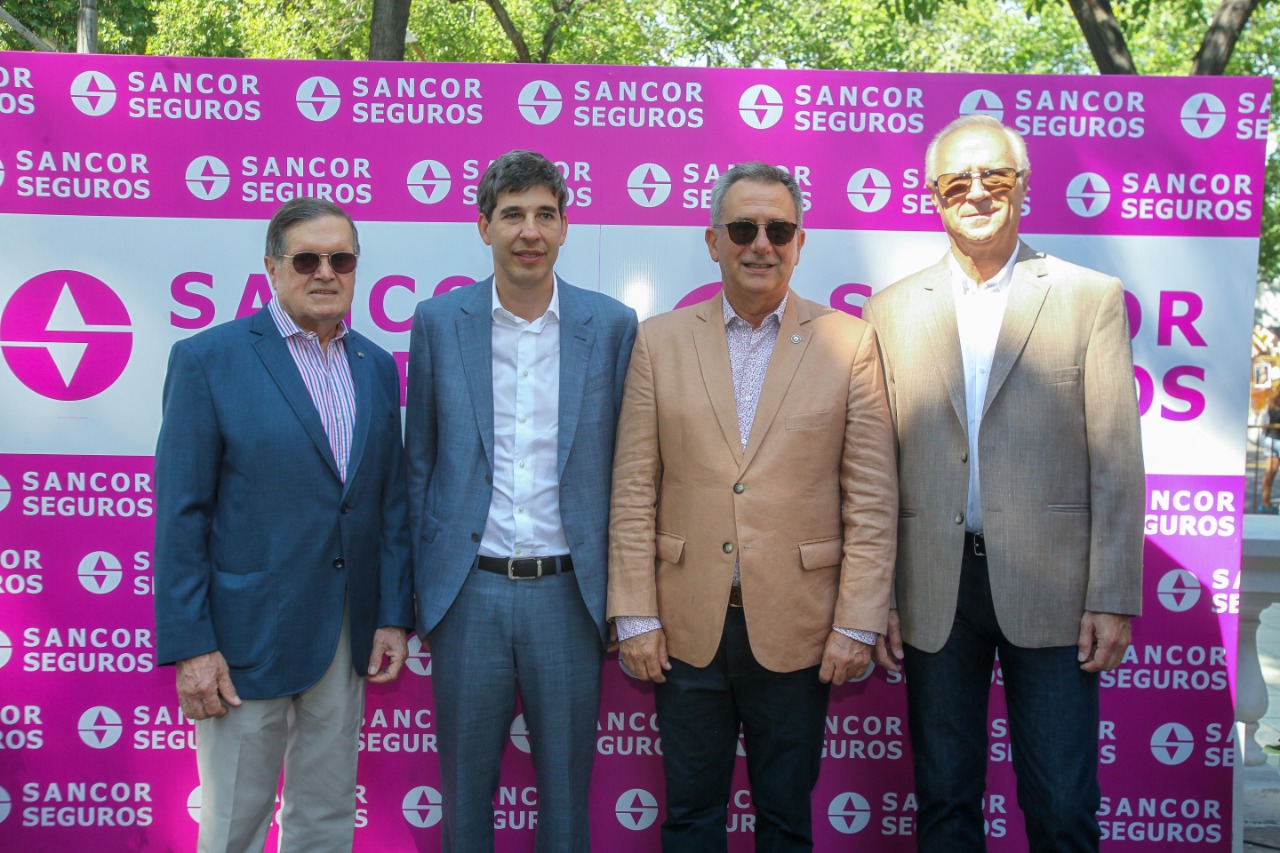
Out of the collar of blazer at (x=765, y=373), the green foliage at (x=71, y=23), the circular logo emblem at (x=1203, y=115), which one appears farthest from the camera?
the green foliage at (x=71, y=23)

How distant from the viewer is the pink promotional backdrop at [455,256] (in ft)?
11.4

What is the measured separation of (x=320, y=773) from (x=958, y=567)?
6.00 ft

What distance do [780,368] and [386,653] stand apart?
53.3 inches

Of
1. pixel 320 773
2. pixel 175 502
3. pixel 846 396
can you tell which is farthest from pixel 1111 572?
pixel 175 502

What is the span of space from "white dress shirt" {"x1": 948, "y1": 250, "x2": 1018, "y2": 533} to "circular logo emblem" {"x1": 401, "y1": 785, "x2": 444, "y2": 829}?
83.1 inches

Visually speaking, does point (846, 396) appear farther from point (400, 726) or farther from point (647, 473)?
point (400, 726)

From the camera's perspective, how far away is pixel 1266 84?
340cm

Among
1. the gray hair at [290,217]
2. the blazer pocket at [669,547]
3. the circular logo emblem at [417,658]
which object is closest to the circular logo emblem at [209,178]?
the gray hair at [290,217]

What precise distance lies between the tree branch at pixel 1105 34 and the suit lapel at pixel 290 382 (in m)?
6.29

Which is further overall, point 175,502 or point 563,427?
point 563,427

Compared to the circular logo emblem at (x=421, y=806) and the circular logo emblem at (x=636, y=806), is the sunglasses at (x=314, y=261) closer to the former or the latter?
the circular logo emblem at (x=421, y=806)

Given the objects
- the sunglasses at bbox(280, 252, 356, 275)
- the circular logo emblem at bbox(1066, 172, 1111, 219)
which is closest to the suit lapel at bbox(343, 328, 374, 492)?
the sunglasses at bbox(280, 252, 356, 275)

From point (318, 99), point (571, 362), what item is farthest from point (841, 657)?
point (318, 99)

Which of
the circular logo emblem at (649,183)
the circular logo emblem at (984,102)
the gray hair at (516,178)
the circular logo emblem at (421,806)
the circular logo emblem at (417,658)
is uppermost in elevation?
the circular logo emblem at (984,102)
